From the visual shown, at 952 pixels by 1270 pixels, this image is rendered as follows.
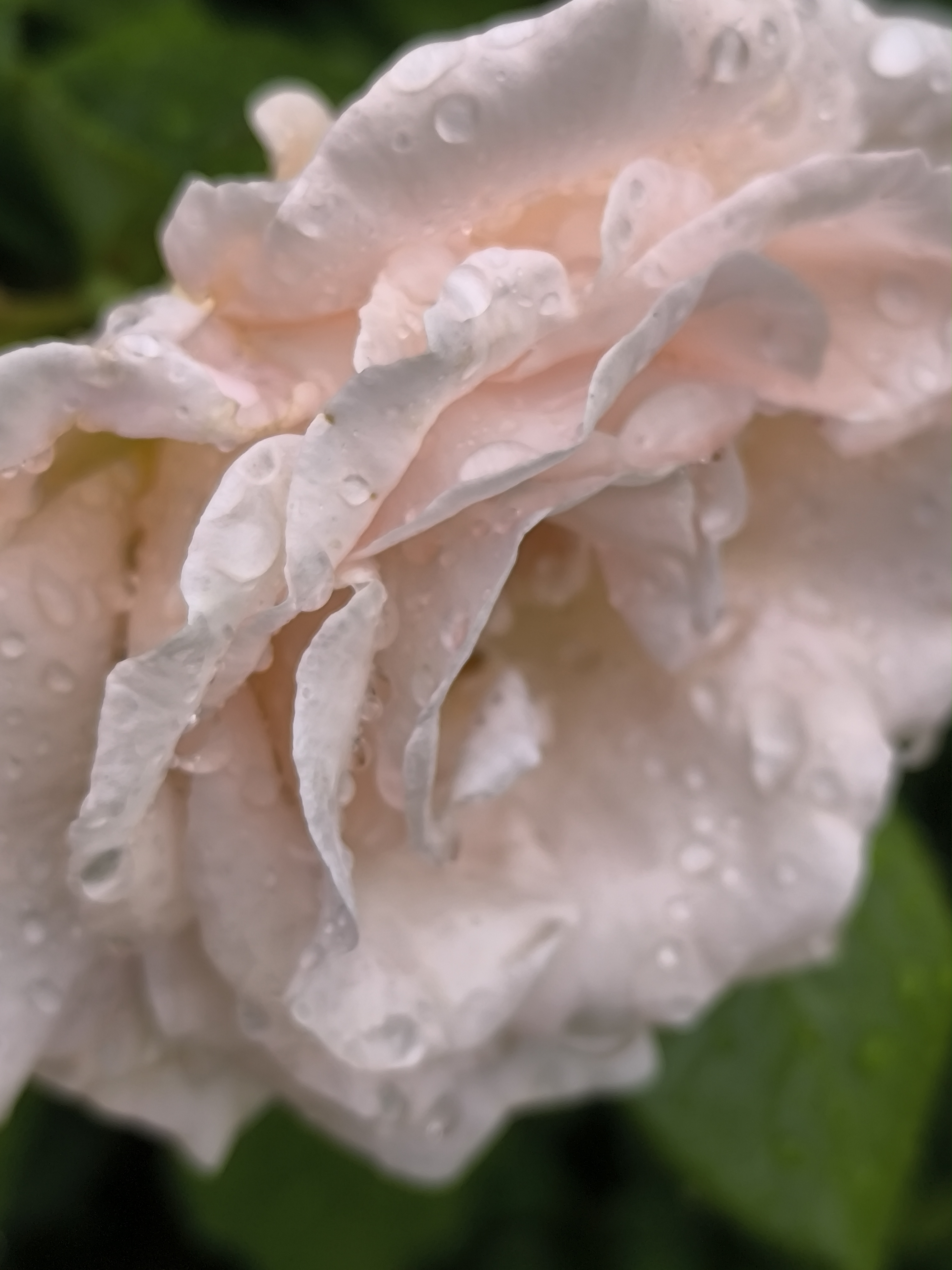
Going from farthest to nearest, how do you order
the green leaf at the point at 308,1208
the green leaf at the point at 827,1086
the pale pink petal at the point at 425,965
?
the green leaf at the point at 308,1208 → the green leaf at the point at 827,1086 → the pale pink petal at the point at 425,965

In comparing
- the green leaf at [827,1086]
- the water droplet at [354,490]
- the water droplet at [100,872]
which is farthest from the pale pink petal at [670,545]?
the green leaf at [827,1086]

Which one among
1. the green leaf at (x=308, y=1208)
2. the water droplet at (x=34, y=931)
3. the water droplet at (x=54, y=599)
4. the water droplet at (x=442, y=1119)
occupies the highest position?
the water droplet at (x=54, y=599)

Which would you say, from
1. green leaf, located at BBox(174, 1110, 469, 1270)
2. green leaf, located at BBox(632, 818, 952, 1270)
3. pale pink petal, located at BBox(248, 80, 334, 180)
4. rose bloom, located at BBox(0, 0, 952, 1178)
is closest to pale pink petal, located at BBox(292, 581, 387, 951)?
rose bloom, located at BBox(0, 0, 952, 1178)

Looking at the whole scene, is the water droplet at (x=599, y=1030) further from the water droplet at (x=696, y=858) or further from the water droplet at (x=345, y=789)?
the water droplet at (x=345, y=789)

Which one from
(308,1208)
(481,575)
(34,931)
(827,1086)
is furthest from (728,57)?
Answer: (308,1208)

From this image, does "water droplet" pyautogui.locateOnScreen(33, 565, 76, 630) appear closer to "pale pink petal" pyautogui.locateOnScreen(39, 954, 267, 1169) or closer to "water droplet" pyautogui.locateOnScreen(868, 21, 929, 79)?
"pale pink petal" pyautogui.locateOnScreen(39, 954, 267, 1169)

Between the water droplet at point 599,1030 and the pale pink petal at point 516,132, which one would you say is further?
the water droplet at point 599,1030

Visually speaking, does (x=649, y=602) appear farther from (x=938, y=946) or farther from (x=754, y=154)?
(x=938, y=946)
